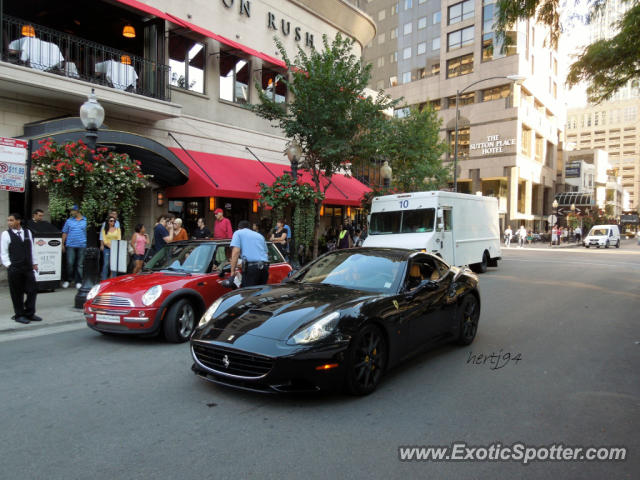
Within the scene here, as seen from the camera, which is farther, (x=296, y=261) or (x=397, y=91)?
(x=397, y=91)

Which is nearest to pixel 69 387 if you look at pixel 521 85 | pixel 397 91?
pixel 521 85

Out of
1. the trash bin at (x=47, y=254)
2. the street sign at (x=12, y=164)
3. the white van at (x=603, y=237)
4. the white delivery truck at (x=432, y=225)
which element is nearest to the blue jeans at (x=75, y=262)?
the trash bin at (x=47, y=254)

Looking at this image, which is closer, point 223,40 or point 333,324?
point 333,324

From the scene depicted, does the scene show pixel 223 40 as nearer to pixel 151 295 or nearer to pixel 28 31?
pixel 28 31

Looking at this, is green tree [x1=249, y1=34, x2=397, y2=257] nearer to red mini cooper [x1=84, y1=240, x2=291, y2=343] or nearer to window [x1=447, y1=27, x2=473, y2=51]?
red mini cooper [x1=84, y1=240, x2=291, y2=343]

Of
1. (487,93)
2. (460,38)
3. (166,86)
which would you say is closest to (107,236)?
(166,86)

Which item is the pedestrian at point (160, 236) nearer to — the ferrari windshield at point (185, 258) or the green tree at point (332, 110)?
the ferrari windshield at point (185, 258)

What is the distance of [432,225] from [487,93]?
44609 millimetres

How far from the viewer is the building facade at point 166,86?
1201 centimetres

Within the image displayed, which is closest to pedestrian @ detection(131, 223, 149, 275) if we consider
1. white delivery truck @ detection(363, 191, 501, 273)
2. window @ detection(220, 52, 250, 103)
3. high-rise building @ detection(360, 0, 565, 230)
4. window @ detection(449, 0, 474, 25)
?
white delivery truck @ detection(363, 191, 501, 273)

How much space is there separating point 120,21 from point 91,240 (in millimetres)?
9036

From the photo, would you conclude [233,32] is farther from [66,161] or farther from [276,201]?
[66,161]

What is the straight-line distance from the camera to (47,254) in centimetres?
1070

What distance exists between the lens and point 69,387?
4684mm
